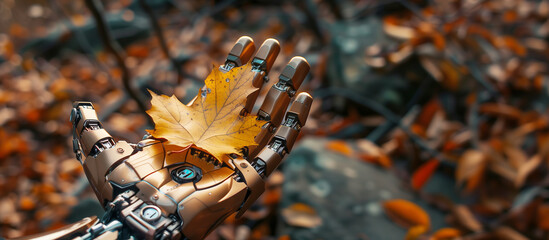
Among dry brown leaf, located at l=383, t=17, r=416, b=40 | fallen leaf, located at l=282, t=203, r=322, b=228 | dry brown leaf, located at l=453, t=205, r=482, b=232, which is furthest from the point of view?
dry brown leaf, located at l=383, t=17, r=416, b=40

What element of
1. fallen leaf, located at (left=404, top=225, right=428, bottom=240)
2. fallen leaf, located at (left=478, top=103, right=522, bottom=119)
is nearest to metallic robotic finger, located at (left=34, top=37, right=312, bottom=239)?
fallen leaf, located at (left=404, top=225, right=428, bottom=240)

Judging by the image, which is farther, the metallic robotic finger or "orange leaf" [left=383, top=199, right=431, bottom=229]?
"orange leaf" [left=383, top=199, right=431, bottom=229]

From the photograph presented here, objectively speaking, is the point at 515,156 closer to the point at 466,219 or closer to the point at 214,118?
the point at 466,219

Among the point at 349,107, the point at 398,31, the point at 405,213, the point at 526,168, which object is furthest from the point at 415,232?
the point at 398,31

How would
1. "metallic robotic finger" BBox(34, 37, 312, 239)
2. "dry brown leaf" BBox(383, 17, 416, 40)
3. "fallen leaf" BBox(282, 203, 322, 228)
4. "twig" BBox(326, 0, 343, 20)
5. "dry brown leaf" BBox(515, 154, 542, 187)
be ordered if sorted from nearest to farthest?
"metallic robotic finger" BBox(34, 37, 312, 239), "fallen leaf" BBox(282, 203, 322, 228), "dry brown leaf" BBox(515, 154, 542, 187), "dry brown leaf" BBox(383, 17, 416, 40), "twig" BBox(326, 0, 343, 20)

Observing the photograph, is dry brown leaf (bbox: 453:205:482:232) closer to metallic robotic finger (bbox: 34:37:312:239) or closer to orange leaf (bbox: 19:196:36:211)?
metallic robotic finger (bbox: 34:37:312:239)

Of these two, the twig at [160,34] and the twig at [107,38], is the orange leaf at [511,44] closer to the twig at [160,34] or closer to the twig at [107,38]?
the twig at [160,34]

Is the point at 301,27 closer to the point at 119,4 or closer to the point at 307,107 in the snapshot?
the point at 119,4
